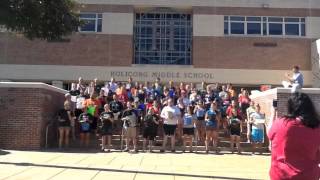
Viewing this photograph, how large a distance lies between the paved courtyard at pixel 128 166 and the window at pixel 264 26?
1944cm

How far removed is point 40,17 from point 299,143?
36.6 feet

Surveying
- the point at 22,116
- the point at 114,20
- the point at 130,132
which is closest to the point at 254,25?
the point at 114,20

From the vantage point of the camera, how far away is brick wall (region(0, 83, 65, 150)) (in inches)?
709

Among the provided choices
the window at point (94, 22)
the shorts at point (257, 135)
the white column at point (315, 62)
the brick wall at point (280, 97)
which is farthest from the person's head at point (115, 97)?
the white column at point (315, 62)

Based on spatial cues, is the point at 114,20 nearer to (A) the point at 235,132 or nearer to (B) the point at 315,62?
(B) the point at 315,62

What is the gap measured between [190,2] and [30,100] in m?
19.4

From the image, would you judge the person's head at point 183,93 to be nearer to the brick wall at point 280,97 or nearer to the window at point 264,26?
the brick wall at point 280,97

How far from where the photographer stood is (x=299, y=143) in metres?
4.84

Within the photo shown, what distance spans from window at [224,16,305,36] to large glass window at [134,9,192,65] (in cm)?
284

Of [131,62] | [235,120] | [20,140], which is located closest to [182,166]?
[235,120]

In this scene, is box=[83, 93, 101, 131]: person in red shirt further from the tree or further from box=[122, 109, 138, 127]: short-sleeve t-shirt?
the tree

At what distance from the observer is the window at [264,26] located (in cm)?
3547

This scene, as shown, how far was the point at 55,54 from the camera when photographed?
3500 cm

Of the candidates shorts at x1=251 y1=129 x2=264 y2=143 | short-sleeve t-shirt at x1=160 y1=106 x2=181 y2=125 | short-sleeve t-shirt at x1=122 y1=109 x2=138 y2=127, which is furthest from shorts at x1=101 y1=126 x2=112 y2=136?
shorts at x1=251 y1=129 x2=264 y2=143
